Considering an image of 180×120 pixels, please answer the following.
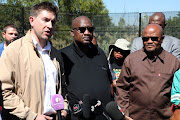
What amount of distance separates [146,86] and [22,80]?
5.67 ft

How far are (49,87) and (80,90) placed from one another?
71cm

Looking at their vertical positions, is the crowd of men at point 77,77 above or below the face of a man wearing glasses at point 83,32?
below

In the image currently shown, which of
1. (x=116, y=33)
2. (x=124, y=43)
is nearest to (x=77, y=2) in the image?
(x=116, y=33)

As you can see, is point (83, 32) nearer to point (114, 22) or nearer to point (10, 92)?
point (10, 92)

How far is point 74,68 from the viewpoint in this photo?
3504 mm

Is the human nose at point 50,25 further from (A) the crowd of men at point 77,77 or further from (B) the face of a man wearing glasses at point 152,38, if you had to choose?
(B) the face of a man wearing glasses at point 152,38

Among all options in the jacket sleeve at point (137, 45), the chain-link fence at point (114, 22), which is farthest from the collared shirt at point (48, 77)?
the chain-link fence at point (114, 22)

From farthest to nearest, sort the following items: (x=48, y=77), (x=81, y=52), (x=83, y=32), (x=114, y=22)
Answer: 1. (x=114, y=22)
2. (x=83, y=32)
3. (x=81, y=52)
4. (x=48, y=77)

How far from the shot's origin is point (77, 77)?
3459 mm

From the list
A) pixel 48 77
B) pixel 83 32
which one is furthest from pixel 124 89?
pixel 48 77

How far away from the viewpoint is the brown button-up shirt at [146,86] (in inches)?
129

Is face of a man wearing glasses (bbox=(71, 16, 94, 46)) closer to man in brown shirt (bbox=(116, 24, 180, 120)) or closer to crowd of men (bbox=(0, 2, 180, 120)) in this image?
crowd of men (bbox=(0, 2, 180, 120))

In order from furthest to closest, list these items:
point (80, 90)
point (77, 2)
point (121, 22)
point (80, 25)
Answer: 1. point (77, 2)
2. point (121, 22)
3. point (80, 25)
4. point (80, 90)

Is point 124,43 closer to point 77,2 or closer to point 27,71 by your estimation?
point 27,71
